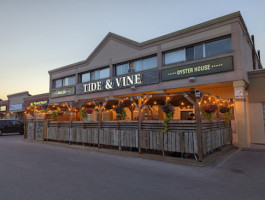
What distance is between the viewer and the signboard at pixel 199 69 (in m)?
11.6

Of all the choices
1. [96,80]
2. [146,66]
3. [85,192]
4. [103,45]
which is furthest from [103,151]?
[103,45]

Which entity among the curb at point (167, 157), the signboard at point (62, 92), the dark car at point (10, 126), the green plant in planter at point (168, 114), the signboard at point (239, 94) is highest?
the signboard at point (62, 92)

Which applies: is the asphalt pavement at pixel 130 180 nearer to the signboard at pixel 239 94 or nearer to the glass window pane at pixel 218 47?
the signboard at pixel 239 94

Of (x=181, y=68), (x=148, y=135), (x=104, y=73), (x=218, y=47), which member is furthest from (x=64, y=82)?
(x=218, y=47)

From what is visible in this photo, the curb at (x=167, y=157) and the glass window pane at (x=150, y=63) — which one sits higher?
the glass window pane at (x=150, y=63)

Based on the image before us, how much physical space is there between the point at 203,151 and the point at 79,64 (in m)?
16.8

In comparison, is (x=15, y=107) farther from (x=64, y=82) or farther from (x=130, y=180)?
(x=130, y=180)

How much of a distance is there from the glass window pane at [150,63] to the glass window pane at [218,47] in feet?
13.8

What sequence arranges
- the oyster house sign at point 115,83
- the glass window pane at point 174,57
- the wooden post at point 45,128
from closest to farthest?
the glass window pane at point 174,57 < the wooden post at point 45,128 < the oyster house sign at point 115,83

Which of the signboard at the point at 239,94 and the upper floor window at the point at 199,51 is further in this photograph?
the upper floor window at the point at 199,51

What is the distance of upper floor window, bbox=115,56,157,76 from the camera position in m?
15.6

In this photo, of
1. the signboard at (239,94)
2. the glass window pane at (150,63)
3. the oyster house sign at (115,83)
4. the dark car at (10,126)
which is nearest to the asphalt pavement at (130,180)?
the signboard at (239,94)

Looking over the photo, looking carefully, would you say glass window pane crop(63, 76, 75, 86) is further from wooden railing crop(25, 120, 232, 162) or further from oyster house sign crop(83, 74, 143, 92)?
wooden railing crop(25, 120, 232, 162)

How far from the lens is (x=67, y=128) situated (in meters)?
12.8
